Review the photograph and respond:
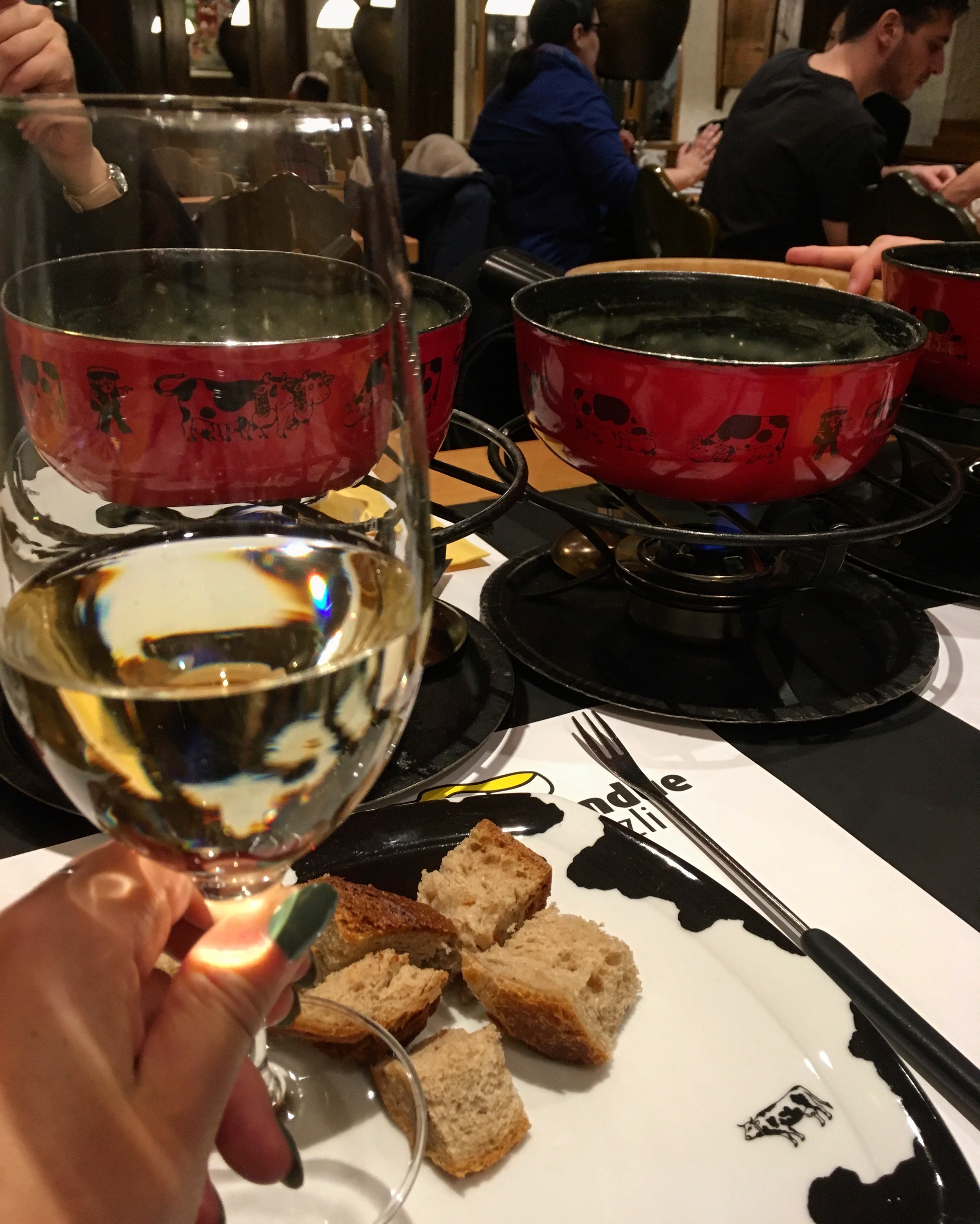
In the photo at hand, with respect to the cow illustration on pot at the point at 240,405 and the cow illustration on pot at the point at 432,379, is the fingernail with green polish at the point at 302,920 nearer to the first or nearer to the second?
the cow illustration on pot at the point at 240,405

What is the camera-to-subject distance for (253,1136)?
41 centimetres

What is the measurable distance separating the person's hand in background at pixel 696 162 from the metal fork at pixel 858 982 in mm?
4150

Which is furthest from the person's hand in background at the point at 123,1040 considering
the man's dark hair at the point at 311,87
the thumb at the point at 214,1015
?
the man's dark hair at the point at 311,87

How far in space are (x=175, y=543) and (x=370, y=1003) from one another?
26 cm

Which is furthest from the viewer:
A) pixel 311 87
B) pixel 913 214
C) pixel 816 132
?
pixel 311 87

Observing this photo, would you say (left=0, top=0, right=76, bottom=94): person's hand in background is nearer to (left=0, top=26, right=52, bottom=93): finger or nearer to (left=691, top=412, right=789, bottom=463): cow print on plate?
(left=0, top=26, right=52, bottom=93): finger

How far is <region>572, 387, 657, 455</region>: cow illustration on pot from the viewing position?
72 cm

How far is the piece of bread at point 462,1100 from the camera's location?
1.38 feet

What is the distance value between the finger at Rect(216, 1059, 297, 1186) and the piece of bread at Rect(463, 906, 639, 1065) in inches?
5.0

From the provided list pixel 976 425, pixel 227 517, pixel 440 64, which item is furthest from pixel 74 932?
pixel 440 64

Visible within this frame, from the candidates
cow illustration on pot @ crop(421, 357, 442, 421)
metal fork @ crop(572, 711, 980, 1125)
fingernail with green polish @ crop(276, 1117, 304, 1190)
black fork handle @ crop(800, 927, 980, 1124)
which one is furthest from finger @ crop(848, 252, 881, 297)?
fingernail with green polish @ crop(276, 1117, 304, 1190)

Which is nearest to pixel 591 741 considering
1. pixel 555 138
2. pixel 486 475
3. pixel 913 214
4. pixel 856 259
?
pixel 486 475

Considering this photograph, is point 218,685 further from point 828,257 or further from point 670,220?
point 670,220

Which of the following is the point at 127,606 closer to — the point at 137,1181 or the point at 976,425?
the point at 137,1181
